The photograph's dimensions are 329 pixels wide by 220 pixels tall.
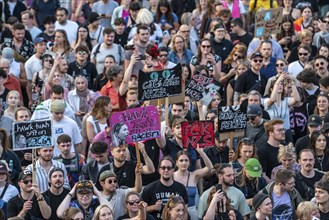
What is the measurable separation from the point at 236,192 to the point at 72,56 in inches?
252

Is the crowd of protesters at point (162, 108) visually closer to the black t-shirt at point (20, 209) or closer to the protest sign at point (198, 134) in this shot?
the black t-shirt at point (20, 209)

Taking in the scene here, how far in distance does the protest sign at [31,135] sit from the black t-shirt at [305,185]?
3.18m

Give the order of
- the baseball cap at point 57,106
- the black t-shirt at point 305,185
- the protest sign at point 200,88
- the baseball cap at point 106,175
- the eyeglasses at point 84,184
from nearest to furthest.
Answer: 1. the eyeglasses at point 84,184
2. the baseball cap at point 106,175
3. the black t-shirt at point 305,185
4. the baseball cap at point 57,106
5. the protest sign at point 200,88

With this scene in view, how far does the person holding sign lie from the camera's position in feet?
63.9

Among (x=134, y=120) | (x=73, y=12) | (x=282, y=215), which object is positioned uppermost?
Answer: (x=73, y=12)

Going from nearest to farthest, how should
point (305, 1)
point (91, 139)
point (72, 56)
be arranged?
point (91, 139)
point (72, 56)
point (305, 1)

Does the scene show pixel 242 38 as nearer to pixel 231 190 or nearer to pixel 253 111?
pixel 253 111

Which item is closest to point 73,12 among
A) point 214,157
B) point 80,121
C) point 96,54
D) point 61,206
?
point 96,54

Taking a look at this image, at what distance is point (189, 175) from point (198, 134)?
563 mm

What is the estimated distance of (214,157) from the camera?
2059cm

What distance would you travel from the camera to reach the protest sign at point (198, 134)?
65.3 feet

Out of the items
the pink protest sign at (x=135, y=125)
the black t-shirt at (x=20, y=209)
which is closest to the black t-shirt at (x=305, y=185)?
the pink protest sign at (x=135, y=125)

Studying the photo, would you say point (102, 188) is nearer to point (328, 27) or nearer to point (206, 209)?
point (206, 209)

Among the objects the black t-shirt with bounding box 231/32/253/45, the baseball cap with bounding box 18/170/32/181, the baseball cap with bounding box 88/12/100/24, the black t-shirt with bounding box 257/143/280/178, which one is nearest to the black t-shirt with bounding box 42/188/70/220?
the baseball cap with bounding box 18/170/32/181
